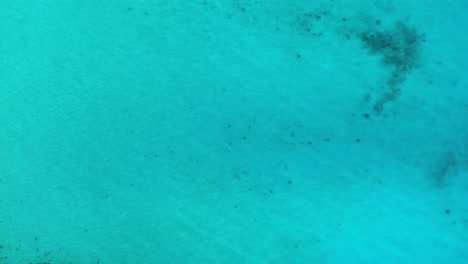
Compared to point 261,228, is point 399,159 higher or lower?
higher

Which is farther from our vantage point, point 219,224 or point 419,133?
point 219,224

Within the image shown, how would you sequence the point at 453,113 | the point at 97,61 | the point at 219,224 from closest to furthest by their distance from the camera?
the point at 453,113 → the point at 219,224 → the point at 97,61

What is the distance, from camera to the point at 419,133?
77.2 inches

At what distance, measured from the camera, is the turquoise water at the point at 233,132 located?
196cm

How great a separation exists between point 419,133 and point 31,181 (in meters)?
2.07

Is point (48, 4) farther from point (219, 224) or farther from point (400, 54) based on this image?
point (400, 54)

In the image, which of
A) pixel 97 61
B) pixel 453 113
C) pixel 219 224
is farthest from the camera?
pixel 97 61

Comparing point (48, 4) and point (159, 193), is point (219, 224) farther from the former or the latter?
point (48, 4)

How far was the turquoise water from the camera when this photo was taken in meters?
1.96

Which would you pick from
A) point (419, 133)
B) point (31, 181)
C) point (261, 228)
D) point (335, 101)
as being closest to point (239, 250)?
point (261, 228)

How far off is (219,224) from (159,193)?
36 cm

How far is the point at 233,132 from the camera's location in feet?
6.89

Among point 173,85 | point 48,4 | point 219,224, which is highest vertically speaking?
point 173,85

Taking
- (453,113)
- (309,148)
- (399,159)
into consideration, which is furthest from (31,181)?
(453,113)
